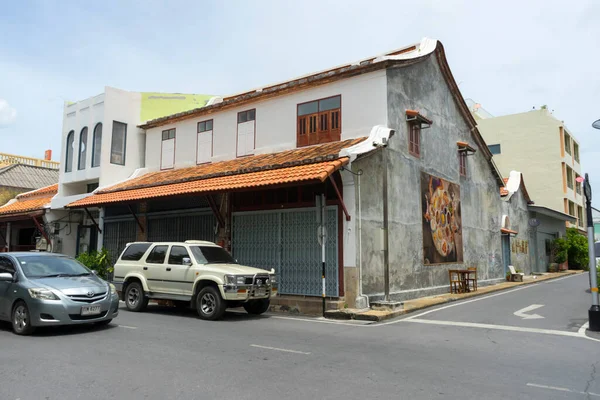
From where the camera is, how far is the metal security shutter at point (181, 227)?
17.3m

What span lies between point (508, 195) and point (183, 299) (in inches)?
869

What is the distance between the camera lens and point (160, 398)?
529cm

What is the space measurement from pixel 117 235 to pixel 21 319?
11.8 m

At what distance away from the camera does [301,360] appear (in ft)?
23.9

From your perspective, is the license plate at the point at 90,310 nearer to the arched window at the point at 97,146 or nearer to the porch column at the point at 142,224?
the porch column at the point at 142,224

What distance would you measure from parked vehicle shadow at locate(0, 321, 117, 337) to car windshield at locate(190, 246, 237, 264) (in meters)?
2.75

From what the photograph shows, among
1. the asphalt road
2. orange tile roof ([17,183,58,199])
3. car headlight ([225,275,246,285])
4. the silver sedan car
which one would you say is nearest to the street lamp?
the asphalt road

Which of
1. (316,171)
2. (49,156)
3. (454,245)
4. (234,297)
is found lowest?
(234,297)

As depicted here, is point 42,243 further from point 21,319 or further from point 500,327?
point 500,327

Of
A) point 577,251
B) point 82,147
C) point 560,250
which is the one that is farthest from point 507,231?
point 82,147

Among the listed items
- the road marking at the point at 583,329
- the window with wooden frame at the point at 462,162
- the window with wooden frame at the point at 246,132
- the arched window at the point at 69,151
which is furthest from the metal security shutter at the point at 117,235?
the road marking at the point at 583,329

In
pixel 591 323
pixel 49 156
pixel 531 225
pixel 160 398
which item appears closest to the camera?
pixel 160 398

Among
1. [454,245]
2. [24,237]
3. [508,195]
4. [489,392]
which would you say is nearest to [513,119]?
[508,195]

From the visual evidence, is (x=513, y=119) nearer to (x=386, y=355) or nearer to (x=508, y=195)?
(x=508, y=195)
